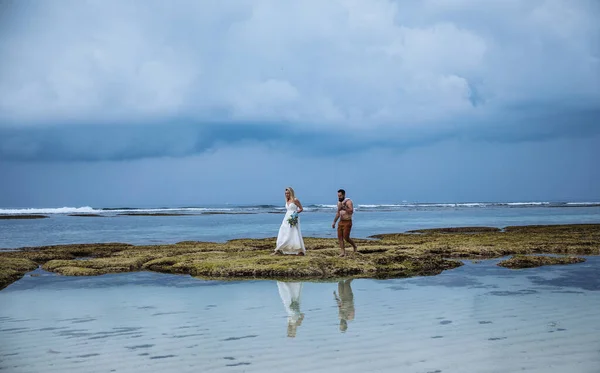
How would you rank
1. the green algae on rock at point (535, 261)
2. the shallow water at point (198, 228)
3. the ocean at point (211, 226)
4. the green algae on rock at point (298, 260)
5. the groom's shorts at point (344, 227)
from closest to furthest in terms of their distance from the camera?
the green algae on rock at point (298, 260) → the green algae on rock at point (535, 261) → the groom's shorts at point (344, 227) → the shallow water at point (198, 228) → the ocean at point (211, 226)

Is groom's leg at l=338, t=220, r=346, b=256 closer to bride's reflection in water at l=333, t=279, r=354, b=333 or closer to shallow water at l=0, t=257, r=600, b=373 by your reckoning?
bride's reflection in water at l=333, t=279, r=354, b=333

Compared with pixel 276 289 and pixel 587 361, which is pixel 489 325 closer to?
pixel 587 361

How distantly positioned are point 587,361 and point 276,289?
9.29 metres

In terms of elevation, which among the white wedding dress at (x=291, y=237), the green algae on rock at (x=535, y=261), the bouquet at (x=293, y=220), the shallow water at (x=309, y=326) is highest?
the bouquet at (x=293, y=220)

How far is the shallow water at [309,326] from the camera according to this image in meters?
8.56

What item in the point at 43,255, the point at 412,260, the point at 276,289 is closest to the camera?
the point at 276,289

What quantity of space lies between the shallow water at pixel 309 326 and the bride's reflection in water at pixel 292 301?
0.03m

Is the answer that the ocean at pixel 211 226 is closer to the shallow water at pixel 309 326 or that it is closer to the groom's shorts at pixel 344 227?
the groom's shorts at pixel 344 227

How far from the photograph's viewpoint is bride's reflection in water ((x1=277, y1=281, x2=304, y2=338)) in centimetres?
1117

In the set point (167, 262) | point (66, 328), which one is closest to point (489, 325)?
point (66, 328)

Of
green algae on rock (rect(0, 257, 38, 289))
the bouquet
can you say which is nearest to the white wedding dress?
the bouquet

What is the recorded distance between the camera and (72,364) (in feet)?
28.5

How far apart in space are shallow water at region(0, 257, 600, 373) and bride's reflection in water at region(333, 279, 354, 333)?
0.16ft

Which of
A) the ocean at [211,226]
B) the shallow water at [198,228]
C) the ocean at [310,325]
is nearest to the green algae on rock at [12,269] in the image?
the ocean at [310,325]
